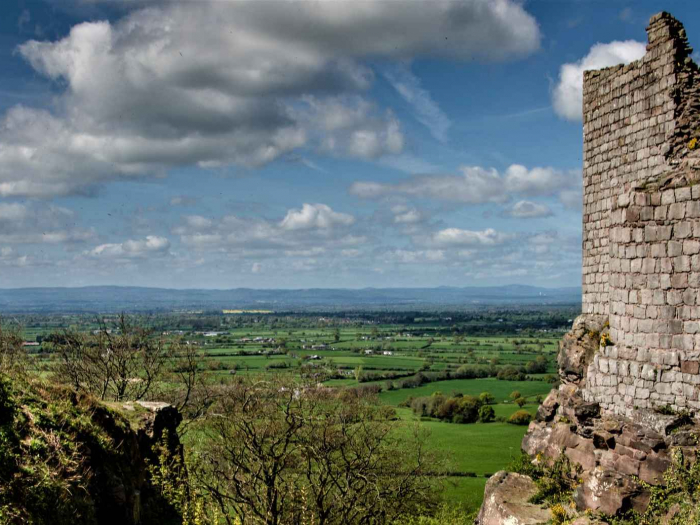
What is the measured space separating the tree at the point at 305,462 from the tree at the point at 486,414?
25.5 meters

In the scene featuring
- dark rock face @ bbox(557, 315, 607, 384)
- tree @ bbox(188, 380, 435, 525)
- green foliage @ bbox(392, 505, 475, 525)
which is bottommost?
green foliage @ bbox(392, 505, 475, 525)

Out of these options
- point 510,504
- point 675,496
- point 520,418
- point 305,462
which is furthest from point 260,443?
point 520,418

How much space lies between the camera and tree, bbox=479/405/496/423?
5229 cm

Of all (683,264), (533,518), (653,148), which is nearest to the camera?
(683,264)

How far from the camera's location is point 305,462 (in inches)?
744

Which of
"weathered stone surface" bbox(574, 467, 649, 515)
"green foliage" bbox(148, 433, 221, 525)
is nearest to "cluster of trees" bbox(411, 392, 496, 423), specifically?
"green foliage" bbox(148, 433, 221, 525)

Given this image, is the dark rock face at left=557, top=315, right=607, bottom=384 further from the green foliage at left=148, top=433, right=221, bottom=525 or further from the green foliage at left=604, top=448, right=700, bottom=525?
the green foliage at left=148, top=433, right=221, bottom=525

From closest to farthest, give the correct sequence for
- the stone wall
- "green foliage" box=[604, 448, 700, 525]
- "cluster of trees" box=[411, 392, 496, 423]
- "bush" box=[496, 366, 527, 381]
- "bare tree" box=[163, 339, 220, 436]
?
"green foliage" box=[604, 448, 700, 525], the stone wall, "bare tree" box=[163, 339, 220, 436], "cluster of trees" box=[411, 392, 496, 423], "bush" box=[496, 366, 527, 381]

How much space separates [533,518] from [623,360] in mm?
3587

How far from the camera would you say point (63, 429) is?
1166cm

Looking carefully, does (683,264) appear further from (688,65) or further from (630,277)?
(688,65)

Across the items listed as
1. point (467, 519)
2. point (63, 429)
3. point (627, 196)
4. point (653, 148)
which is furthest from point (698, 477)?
point (467, 519)

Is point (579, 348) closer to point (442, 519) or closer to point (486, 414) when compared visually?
point (442, 519)

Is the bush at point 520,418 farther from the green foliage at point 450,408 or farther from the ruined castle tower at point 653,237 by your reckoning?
the ruined castle tower at point 653,237
